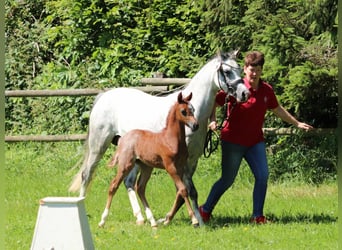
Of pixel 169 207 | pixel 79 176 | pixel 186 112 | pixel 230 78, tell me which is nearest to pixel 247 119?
pixel 230 78

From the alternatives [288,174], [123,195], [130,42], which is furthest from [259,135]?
[130,42]

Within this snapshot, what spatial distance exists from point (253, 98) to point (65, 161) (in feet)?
17.6

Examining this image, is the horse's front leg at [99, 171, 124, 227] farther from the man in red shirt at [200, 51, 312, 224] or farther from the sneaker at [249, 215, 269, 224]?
the sneaker at [249, 215, 269, 224]

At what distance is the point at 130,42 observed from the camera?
15.5m

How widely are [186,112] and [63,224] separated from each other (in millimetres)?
3081

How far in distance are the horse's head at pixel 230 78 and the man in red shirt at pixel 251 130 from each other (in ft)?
0.47

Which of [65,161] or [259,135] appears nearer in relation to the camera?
[259,135]

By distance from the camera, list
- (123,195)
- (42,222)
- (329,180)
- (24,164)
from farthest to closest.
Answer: (24,164), (329,180), (123,195), (42,222)

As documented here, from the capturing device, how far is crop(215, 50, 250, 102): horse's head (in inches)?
308

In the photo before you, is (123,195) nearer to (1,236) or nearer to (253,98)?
(253,98)

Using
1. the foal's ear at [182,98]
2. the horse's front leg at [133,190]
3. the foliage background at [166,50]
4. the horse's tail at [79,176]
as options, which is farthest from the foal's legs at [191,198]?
the foliage background at [166,50]

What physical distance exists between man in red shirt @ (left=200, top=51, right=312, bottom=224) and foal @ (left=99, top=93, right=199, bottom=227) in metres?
0.32

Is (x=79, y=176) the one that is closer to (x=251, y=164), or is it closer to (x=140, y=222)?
(x=140, y=222)

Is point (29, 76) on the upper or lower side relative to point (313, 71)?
lower
